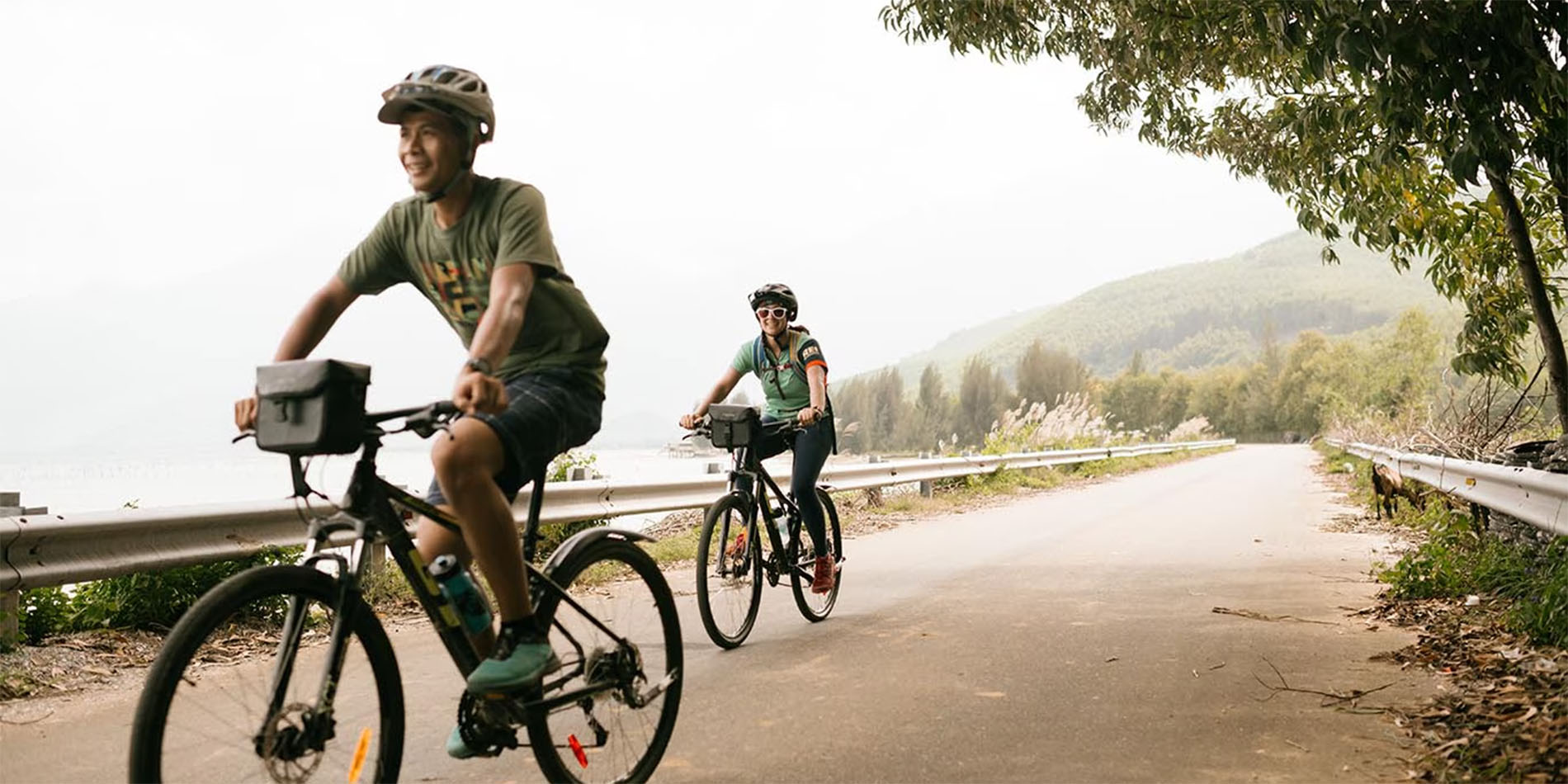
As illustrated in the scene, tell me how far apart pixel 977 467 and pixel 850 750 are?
14869 mm

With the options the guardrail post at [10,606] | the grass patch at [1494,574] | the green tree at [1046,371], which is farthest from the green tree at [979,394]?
the guardrail post at [10,606]

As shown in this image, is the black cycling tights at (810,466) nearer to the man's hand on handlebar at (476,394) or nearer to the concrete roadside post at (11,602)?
the concrete roadside post at (11,602)

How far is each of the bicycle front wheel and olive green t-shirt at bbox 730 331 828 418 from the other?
12.6 feet

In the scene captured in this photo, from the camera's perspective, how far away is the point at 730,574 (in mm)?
6012

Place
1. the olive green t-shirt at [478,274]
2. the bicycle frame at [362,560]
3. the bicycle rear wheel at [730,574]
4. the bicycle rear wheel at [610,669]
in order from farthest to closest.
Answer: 1. the bicycle rear wheel at [730,574]
2. the bicycle rear wheel at [610,669]
3. the olive green t-shirt at [478,274]
4. the bicycle frame at [362,560]

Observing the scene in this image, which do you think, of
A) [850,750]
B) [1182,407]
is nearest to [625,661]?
[850,750]

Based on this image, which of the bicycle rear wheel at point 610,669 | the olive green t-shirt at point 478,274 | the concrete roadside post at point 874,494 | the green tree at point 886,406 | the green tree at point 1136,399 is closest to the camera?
the olive green t-shirt at point 478,274

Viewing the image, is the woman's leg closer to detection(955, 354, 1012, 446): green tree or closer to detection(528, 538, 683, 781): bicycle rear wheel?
detection(528, 538, 683, 781): bicycle rear wheel

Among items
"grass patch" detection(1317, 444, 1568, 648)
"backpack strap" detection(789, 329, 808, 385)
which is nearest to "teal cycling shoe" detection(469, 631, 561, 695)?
"backpack strap" detection(789, 329, 808, 385)

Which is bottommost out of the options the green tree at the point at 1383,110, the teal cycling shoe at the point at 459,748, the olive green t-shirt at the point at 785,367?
the teal cycling shoe at the point at 459,748

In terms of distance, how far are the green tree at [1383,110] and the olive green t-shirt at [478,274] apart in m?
3.91

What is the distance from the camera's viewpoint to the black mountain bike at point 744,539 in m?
5.84

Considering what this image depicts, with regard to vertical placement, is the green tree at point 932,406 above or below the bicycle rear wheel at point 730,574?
above

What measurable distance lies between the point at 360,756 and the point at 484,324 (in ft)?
3.50
